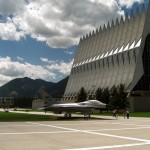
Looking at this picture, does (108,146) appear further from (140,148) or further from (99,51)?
(99,51)

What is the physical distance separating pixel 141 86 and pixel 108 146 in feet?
221

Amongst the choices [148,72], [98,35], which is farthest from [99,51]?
[148,72]

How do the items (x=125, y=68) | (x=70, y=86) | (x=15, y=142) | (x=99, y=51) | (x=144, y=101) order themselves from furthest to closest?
(x=70, y=86)
(x=99, y=51)
(x=125, y=68)
(x=144, y=101)
(x=15, y=142)

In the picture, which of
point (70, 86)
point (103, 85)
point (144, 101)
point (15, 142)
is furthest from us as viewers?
point (70, 86)

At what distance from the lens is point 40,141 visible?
49.4 feet

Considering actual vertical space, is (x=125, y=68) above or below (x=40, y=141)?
above

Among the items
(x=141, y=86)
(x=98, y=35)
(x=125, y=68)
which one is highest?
(x=98, y=35)

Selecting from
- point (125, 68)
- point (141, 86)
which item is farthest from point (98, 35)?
point (141, 86)

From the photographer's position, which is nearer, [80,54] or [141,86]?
[141,86]

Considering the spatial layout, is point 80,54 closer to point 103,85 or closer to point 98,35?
point 98,35

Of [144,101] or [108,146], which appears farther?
[144,101]

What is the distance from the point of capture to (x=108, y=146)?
13.6 meters

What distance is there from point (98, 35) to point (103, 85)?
995 inches

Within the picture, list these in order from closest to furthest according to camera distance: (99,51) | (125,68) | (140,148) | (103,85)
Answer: (140,148)
(125,68)
(103,85)
(99,51)
